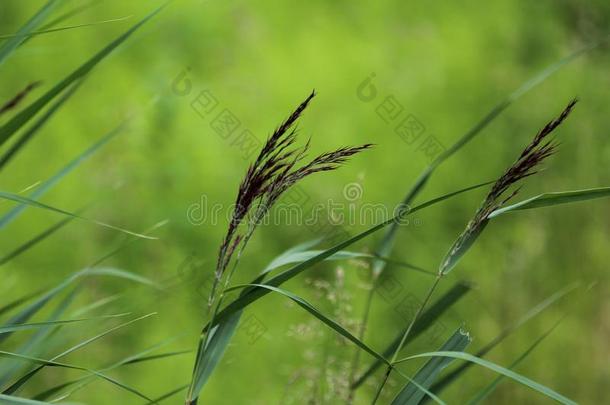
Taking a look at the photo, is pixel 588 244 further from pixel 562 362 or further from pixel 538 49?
pixel 538 49

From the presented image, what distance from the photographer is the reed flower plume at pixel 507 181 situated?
69 centimetres

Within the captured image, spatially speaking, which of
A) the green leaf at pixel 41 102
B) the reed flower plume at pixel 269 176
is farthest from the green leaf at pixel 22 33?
the reed flower plume at pixel 269 176

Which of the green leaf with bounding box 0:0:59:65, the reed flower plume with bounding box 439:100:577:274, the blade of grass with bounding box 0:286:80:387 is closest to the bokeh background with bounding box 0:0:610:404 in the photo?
the blade of grass with bounding box 0:286:80:387

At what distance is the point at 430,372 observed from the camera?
78cm

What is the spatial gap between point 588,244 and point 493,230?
31 cm

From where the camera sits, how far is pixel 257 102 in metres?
2.93

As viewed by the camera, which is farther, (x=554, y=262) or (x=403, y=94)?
(x=403, y=94)

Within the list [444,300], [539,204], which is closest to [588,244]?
[444,300]

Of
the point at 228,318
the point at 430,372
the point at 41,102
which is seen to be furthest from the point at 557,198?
the point at 41,102

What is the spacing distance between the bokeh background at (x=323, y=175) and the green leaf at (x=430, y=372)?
1.27m

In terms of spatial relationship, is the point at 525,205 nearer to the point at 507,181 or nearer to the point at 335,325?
the point at 507,181

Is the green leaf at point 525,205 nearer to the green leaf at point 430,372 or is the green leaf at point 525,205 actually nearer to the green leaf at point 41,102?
the green leaf at point 430,372

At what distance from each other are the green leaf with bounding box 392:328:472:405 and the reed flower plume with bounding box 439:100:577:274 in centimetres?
7

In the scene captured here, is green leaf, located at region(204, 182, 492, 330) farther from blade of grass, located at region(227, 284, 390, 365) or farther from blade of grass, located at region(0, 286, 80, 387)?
blade of grass, located at region(0, 286, 80, 387)
